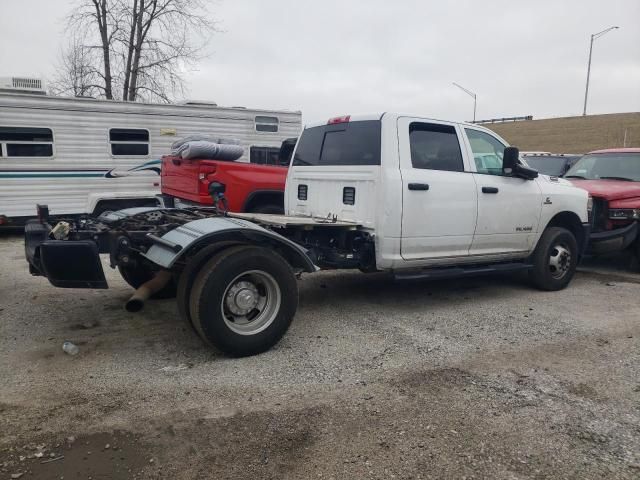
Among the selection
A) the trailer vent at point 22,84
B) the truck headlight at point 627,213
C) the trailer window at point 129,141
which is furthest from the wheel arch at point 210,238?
the trailer vent at point 22,84

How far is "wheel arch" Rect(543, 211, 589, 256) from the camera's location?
6953 millimetres

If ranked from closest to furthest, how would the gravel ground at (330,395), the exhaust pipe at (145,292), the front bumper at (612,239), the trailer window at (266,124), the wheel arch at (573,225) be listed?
the gravel ground at (330,395)
the exhaust pipe at (145,292)
the wheel arch at (573,225)
the front bumper at (612,239)
the trailer window at (266,124)

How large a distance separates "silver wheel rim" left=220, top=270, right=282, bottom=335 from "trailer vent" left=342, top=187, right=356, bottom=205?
4.95 ft

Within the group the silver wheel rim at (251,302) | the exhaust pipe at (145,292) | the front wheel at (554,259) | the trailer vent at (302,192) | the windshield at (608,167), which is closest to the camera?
the silver wheel rim at (251,302)

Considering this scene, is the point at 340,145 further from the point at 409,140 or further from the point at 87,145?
the point at 87,145

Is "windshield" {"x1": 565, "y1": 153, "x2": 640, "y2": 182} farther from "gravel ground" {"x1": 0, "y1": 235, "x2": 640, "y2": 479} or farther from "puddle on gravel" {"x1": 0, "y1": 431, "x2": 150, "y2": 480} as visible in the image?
"puddle on gravel" {"x1": 0, "y1": 431, "x2": 150, "y2": 480}

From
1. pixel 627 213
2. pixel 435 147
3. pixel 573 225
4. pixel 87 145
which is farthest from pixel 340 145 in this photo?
pixel 87 145

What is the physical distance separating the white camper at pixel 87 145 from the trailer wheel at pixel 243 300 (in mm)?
7022

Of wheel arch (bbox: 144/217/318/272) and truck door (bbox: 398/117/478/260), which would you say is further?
truck door (bbox: 398/117/478/260)

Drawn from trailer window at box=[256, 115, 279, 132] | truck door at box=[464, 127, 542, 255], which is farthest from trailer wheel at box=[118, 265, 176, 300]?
trailer window at box=[256, 115, 279, 132]

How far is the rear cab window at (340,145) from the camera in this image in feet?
17.8

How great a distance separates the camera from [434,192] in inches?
216

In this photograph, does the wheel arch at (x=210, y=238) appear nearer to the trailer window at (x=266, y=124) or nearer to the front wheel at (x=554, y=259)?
the front wheel at (x=554, y=259)

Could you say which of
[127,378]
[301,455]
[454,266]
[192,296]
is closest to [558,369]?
[454,266]
